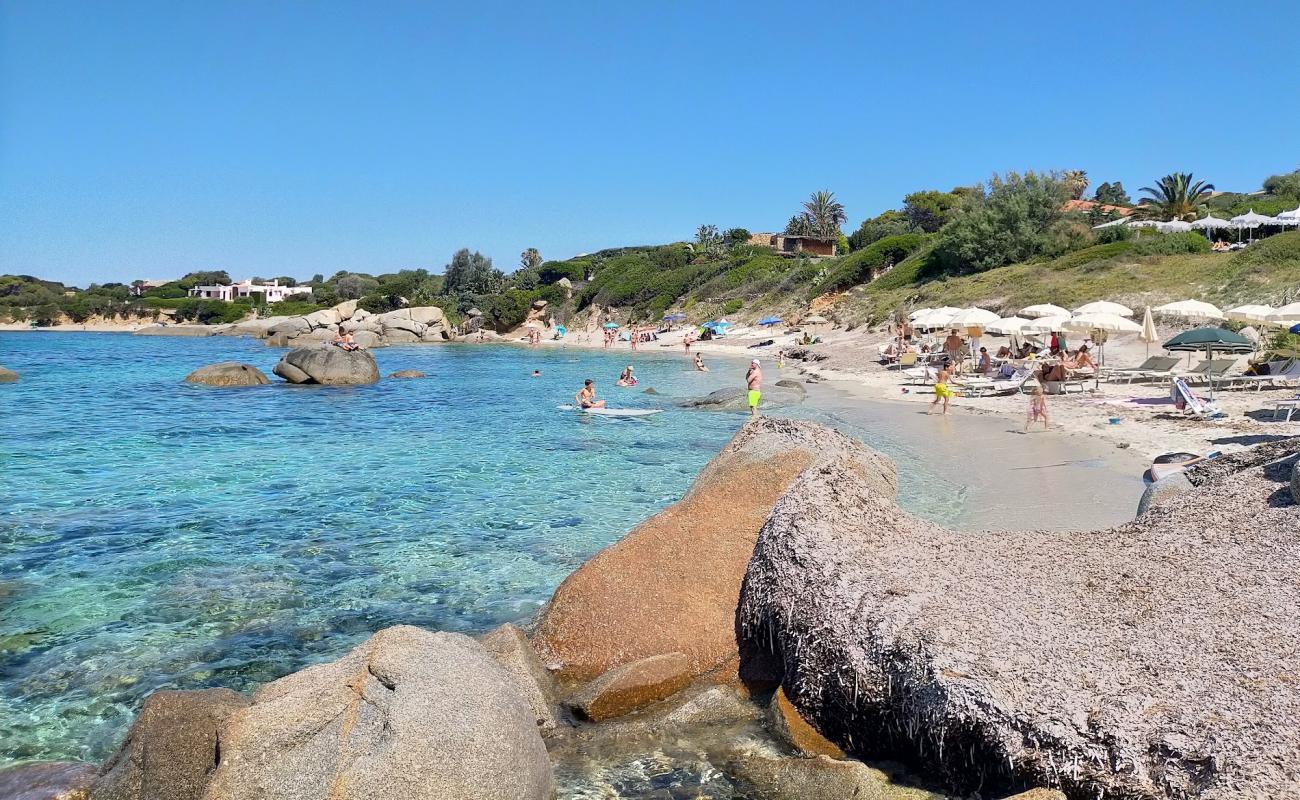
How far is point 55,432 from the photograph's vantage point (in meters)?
19.4

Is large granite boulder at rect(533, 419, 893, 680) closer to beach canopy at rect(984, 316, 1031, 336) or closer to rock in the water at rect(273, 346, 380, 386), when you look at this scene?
beach canopy at rect(984, 316, 1031, 336)

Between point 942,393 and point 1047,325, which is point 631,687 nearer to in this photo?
point 942,393

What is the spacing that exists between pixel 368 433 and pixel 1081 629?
17245 millimetres

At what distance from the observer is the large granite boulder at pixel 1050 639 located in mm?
3387

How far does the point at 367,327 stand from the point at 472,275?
16630 millimetres

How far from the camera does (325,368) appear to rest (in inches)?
1193

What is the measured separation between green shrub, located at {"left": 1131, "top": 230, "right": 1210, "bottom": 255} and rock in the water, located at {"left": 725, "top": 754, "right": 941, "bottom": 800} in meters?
40.8

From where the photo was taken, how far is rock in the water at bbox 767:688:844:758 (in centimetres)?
472

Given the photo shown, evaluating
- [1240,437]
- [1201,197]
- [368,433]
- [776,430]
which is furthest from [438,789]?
[1201,197]

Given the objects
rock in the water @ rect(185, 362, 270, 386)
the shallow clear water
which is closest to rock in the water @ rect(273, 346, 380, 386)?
rock in the water @ rect(185, 362, 270, 386)

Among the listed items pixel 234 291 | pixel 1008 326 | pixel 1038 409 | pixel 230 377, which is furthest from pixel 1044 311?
pixel 234 291

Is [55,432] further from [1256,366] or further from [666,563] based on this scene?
[1256,366]

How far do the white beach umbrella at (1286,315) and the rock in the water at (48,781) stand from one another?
21.5m

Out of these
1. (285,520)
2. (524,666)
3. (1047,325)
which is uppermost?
(1047,325)
